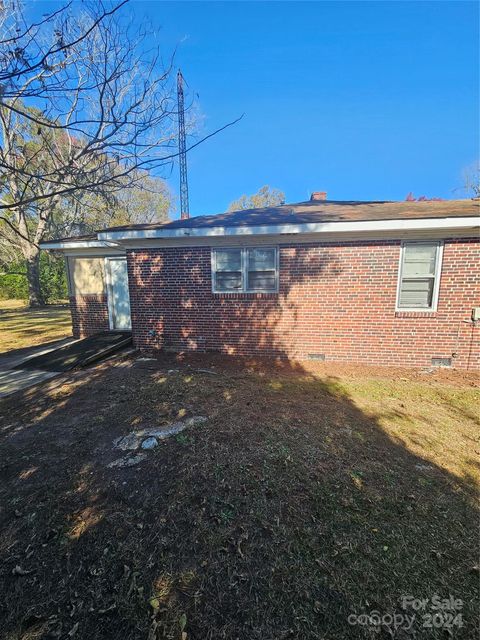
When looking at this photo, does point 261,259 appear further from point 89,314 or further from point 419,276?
point 89,314

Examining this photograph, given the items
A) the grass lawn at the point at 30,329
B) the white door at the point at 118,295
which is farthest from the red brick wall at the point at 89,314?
the grass lawn at the point at 30,329

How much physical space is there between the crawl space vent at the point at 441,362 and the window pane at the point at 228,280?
4.52 metres

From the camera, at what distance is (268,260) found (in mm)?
6492

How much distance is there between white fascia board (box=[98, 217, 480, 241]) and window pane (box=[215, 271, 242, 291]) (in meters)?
0.95

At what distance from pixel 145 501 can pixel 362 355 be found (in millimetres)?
5375

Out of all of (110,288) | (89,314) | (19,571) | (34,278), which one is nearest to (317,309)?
(19,571)

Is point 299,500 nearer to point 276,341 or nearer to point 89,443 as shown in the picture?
point 89,443

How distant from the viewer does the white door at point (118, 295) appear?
A: 8656 mm

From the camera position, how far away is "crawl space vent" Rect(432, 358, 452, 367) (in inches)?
240

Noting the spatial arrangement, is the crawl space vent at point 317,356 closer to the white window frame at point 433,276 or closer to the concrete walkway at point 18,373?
the white window frame at point 433,276

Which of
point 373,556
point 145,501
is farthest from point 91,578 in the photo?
point 373,556

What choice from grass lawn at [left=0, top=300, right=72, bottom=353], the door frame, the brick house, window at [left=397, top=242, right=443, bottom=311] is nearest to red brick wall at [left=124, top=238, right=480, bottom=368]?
the brick house

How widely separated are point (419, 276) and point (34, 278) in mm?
20547

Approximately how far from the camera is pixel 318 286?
636 centimetres
